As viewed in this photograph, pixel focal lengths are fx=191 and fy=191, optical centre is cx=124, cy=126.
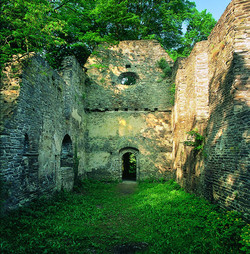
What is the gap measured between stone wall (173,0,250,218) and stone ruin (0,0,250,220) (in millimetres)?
26

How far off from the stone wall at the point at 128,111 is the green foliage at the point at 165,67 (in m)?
0.23

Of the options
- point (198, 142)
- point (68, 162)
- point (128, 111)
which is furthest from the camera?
point (128, 111)

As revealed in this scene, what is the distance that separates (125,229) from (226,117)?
4030mm

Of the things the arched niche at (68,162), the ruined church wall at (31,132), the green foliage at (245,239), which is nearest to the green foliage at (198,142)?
the green foliage at (245,239)

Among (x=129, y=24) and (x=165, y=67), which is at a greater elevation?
(x=129, y=24)

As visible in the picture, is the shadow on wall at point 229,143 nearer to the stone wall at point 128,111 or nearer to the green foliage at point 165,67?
the stone wall at point 128,111

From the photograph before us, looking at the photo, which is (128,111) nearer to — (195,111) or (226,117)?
(195,111)

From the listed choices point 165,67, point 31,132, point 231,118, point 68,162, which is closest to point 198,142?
point 231,118

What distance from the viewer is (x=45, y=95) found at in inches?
273

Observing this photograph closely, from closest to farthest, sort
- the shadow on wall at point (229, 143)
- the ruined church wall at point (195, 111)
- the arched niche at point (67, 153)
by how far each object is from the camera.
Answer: the shadow on wall at point (229, 143), the ruined church wall at point (195, 111), the arched niche at point (67, 153)

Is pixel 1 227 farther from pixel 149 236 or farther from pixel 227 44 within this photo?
pixel 227 44

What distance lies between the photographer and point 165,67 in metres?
12.3

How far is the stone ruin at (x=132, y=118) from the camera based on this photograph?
4.89 m

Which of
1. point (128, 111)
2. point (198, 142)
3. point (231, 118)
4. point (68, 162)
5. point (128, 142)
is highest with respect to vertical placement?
point (128, 111)
